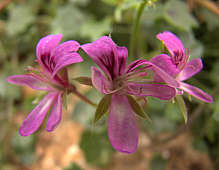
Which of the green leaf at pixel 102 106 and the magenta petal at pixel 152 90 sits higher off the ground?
the magenta petal at pixel 152 90

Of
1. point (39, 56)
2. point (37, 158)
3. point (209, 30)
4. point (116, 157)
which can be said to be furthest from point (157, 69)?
point (37, 158)

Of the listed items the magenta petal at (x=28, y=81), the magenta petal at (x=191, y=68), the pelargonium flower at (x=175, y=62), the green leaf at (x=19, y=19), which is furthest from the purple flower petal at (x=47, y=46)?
the green leaf at (x=19, y=19)

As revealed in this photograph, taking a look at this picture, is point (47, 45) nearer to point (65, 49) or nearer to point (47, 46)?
point (47, 46)

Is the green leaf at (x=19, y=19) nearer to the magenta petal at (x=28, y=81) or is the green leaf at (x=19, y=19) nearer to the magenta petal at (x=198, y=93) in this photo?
the magenta petal at (x=28, y=81)

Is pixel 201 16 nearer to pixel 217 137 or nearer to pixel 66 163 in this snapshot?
pixel 217 137

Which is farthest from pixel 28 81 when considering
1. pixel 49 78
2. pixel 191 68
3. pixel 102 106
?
pixel 191 68

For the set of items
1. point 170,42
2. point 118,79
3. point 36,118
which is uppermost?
point 170,42

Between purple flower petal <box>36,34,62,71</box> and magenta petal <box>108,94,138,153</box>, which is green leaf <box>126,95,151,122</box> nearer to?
magenta petal <box>108,94,138,153</box>
